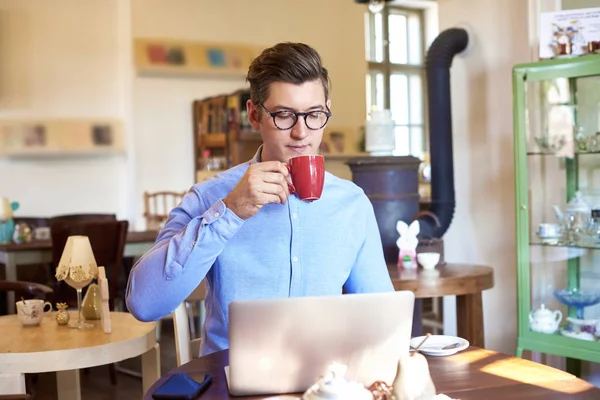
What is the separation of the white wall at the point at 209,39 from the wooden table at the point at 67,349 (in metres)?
4.35

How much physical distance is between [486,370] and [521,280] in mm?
2288

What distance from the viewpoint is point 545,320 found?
3539mm

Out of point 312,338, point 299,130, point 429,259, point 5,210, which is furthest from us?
point 5,210

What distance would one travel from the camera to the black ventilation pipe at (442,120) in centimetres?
424

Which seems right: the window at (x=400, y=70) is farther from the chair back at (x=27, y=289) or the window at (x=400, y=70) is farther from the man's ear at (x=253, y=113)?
the man's ear at (x=253, y=113)

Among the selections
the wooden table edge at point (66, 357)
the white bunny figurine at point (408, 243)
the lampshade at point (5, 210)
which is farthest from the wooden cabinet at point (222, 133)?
the wooden table edge at point (66, 357)

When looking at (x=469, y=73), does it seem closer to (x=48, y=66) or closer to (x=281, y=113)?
(x=281, y=113)

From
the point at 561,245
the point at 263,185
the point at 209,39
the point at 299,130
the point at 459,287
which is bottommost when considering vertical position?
the point at 459,287

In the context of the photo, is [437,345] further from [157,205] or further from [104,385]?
[157,205]

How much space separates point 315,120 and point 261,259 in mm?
333

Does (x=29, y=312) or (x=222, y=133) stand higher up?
(x=222, y=133)

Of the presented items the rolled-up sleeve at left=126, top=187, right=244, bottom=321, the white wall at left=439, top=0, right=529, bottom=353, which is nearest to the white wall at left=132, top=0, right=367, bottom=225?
the white wall at left=439, top=0, right=529, bottom=353

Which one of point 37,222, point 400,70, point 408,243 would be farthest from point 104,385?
point 400,70

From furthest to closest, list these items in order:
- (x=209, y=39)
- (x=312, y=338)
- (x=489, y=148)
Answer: (x=209, y=39) → (x=489, y=148) → (x=312, y=338)
